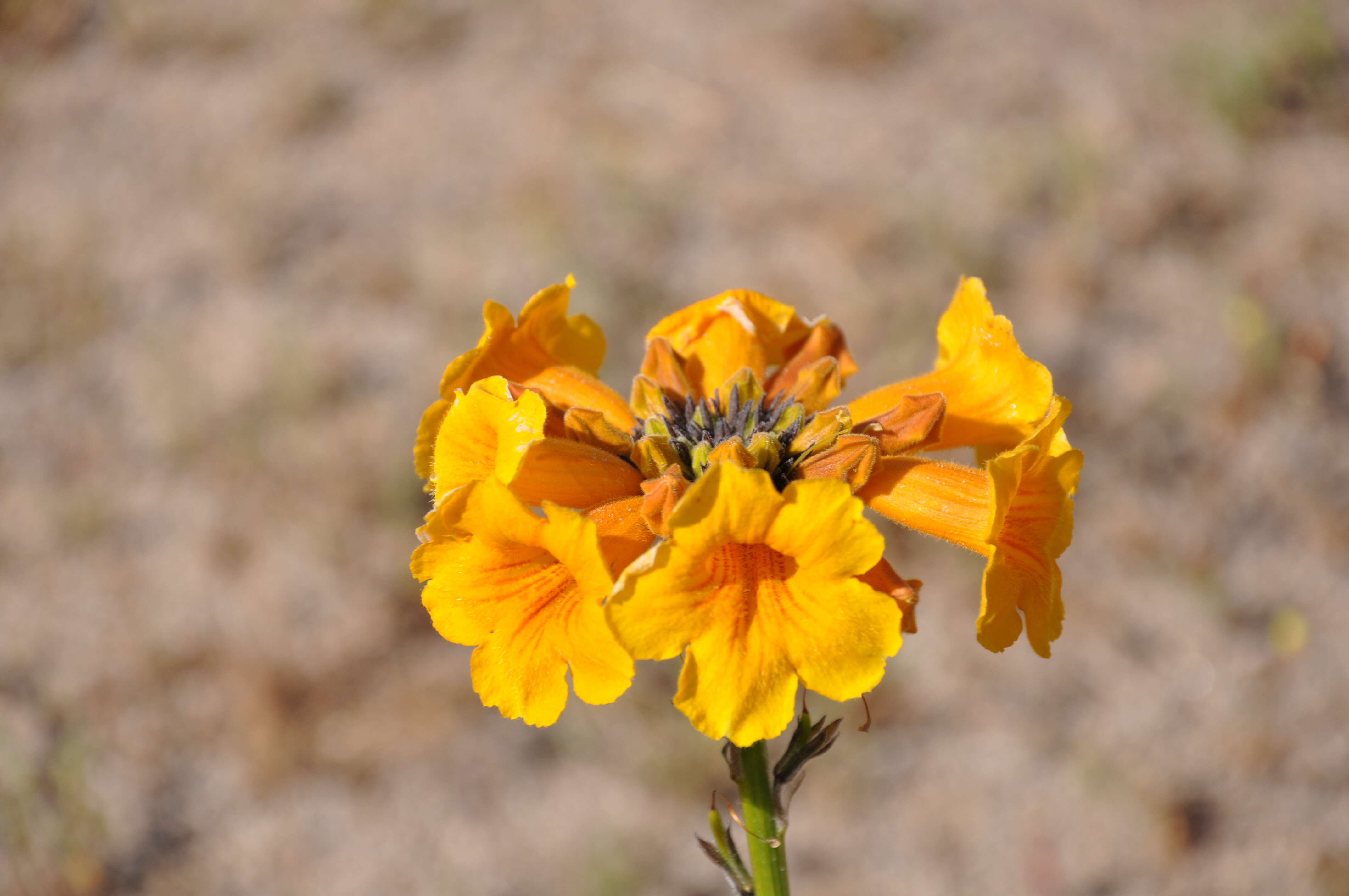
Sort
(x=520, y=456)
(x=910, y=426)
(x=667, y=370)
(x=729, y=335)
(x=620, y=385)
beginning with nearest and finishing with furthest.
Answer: (x=520, y=456)
(x=910, y=426)
(x=667, y=370)
(x=729, y=335)
(x=620, y=385)

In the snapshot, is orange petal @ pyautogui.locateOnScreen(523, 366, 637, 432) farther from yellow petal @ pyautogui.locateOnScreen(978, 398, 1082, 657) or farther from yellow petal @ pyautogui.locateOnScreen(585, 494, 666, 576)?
yellow petal @ pyautogui.locateOnScreen(978, 398, 1082, 657)

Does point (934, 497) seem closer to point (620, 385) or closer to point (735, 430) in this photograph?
point (735, 430)

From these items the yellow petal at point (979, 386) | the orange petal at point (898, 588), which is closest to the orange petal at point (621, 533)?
the orange petal at point (898, 588)

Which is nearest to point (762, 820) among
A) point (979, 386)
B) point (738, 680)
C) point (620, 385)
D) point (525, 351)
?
point (738, 680)

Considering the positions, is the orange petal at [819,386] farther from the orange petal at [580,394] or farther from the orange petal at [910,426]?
the orange petal at [580,394]

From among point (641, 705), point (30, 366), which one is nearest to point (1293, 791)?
point (641, 705)

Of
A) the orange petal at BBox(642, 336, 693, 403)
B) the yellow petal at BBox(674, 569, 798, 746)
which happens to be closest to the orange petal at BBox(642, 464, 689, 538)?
the yellow petal at BBox(674, 569, 798, 746)
